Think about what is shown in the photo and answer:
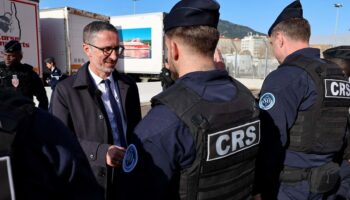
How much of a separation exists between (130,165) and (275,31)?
1.71 metres

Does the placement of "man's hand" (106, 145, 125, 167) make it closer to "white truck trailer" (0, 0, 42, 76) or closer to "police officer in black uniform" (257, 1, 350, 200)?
"police officer in black uniform" (257, 1, 350, 200)

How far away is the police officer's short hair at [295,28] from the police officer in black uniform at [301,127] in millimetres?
164

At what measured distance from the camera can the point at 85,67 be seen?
8.33 ft

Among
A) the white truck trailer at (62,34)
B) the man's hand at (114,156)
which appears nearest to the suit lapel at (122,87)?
the man's hand at (114,156)

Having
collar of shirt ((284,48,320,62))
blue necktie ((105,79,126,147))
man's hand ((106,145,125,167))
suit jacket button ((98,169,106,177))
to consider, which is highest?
collar of shirt ((284,48,320,62))

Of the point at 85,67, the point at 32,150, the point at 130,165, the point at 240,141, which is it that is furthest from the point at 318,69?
the point at 32,150

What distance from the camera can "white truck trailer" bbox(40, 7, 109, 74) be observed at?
12873mm

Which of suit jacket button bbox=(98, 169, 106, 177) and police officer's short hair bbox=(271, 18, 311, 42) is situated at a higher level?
police officer's short hair bbox=(271, 18, 311, 42)

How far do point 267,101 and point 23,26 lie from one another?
10230mm

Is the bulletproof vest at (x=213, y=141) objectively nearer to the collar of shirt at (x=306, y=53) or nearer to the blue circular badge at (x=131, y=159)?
the blue circular badge at (x=131, y=159)

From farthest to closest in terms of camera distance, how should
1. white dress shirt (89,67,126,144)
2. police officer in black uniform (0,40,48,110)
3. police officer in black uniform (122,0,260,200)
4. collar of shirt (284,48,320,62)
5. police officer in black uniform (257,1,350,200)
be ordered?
police officer in black uniform (0,40,48,110)
white dress shirt (89,67,126,144)
collar of shirt (284,48,320,62)
police officer in black uniform (257,1,350,200)
police officer in black uniform (122,0,260,200)

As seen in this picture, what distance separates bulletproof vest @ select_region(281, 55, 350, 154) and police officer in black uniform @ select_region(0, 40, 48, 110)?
315 cm

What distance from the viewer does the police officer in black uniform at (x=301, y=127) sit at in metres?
2.08

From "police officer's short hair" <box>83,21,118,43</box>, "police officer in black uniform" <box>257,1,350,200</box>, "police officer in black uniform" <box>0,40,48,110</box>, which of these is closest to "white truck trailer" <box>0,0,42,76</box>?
"police officer in black uniform" <box>0,40,48,110</box>
